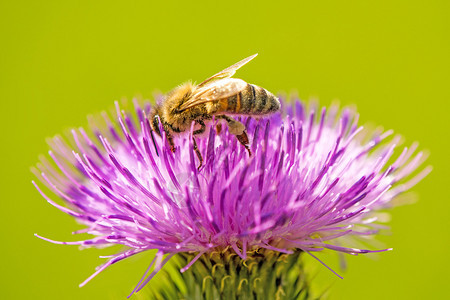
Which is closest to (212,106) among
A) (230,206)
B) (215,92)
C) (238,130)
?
(215,92)

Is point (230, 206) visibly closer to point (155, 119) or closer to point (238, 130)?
point (238, 130)

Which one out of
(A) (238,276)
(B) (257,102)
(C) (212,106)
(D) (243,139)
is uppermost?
(C) (212,106)

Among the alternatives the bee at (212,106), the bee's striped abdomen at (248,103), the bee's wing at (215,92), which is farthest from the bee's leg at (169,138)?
the bee's striped abdomen at (248,103)

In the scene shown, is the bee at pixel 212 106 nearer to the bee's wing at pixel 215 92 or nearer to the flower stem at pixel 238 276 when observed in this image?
the bee's wing at pixel 215 92

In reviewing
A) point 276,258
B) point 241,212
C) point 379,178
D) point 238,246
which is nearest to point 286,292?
point 276,258

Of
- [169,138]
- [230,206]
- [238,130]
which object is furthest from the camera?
[169,138]

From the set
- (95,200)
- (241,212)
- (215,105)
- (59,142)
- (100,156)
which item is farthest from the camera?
(59,142)

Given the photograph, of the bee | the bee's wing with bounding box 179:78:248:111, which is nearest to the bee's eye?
the bee

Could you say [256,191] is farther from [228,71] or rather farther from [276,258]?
[228,71]
